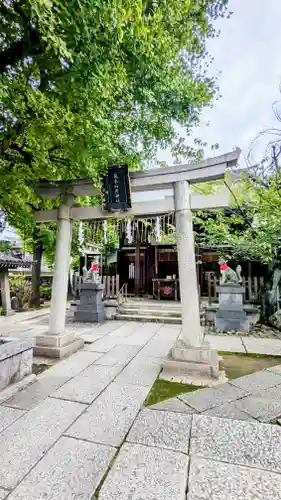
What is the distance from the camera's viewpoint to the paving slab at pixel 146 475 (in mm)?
1668

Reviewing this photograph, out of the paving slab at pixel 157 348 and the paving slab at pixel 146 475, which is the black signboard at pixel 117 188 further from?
the paving slab at pixel 146 475

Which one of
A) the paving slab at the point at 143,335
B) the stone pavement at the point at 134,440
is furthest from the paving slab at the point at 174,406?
the paving slab at the point at 143,335

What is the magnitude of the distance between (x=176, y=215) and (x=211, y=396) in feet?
9.13

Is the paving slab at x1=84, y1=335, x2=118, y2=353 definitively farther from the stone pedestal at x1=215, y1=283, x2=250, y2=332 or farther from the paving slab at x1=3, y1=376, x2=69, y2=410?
the stone pedestal at x1=215, y1=283, x2=250, y2=332

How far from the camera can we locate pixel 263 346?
17.7 ft

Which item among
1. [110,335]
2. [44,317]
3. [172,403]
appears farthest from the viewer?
[44,317]

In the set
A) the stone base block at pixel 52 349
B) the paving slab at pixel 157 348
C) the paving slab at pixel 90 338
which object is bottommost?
the paving slab at pixel 157 348

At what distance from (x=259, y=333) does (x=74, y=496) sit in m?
6.24

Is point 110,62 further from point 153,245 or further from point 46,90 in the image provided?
point 153,245

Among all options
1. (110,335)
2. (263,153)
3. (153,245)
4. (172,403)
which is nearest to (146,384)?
(172,403)

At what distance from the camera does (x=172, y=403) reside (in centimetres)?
293

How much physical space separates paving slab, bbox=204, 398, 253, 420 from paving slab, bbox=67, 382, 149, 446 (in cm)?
87

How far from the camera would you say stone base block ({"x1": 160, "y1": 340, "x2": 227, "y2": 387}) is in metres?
3.61

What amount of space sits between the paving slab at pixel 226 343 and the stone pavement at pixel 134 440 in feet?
4.43
